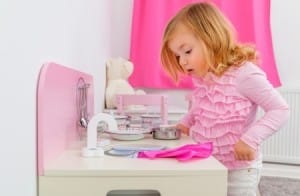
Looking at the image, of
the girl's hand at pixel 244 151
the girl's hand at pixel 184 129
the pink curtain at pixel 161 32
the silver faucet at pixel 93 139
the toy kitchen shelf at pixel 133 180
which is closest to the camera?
the toy kitchen shelf at pixel 133 180

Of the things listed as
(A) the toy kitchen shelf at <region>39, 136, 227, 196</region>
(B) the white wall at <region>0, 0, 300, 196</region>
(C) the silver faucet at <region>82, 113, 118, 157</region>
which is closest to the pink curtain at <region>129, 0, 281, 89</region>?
(B) the white wall at <region>0, 0, 300, 196</region>

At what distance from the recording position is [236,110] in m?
1.02

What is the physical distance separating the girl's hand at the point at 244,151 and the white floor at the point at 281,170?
1572mm

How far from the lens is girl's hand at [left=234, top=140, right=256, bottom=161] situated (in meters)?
0.94

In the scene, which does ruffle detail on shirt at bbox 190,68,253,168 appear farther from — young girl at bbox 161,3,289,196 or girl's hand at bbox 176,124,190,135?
girl's hand at bbox 176,124,190,135

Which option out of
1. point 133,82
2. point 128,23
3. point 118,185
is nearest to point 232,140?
Answer: point 118,185

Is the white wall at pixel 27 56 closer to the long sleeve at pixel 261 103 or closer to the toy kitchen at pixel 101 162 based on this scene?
the toy kitchen at pixel 101 162

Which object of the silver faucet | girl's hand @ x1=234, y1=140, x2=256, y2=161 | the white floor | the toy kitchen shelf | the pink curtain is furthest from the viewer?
the white floor

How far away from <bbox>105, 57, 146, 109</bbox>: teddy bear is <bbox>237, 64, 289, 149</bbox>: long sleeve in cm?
107

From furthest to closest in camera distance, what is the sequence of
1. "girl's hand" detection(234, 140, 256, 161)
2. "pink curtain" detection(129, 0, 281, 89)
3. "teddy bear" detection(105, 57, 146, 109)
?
"pink curtain" detection(129, 0, 281, 89)
"teddy bear" detection(105, 57, 146, 109)
"girl's hand" detection(234, 140, 256, 161)

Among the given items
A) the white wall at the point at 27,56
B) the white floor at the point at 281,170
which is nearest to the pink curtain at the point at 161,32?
the white floor at the point at 281,170

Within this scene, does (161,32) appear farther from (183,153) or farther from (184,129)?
(183,153)

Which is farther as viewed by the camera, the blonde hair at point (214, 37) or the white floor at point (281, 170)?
the white floor at point (281, 170)

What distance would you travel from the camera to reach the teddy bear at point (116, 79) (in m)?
1.97
